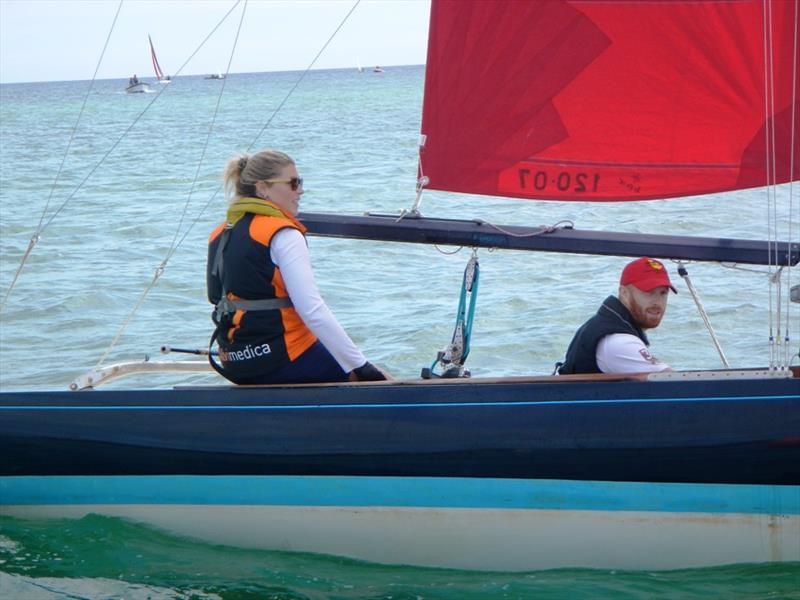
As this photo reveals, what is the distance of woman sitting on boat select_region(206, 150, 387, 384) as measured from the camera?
349 centimetres

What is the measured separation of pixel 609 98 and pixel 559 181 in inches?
11.9

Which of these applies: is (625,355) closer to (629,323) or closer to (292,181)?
(629,323)

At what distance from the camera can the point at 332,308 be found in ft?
26.1

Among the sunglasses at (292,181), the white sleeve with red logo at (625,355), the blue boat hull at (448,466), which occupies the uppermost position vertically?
the sunglasses at (292,181)

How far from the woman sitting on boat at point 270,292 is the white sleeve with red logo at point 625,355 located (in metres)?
0.64

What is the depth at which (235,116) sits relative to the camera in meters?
39.5

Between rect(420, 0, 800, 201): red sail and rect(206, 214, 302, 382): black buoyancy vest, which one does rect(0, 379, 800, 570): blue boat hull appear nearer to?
rect(206, 214, 302, 382): black buoyancy vest

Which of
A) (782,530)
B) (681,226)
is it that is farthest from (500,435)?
(681,226)

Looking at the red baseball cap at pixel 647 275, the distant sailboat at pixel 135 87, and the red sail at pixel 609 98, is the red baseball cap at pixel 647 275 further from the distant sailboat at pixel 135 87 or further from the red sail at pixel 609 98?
the distant sailboat at pixel 135 87

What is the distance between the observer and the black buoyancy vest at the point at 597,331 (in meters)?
3.52

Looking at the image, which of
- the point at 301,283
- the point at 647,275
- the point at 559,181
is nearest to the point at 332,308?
the point at 559,181

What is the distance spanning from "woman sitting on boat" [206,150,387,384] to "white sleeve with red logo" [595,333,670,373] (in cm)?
64

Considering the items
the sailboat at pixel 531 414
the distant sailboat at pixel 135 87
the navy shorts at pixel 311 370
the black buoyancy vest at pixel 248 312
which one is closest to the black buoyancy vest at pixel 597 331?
the sailboat at pixel 531 414

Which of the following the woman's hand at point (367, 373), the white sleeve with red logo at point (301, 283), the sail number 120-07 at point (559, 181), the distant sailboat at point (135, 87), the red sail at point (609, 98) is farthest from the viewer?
the distant sailboat at point (135, 87)
